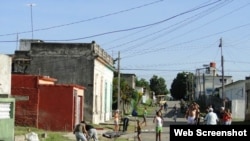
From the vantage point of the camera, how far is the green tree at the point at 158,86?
16488cm

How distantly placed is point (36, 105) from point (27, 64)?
9408 mm

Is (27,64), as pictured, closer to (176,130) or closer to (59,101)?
(59,101)

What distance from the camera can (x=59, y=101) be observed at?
34.4 m

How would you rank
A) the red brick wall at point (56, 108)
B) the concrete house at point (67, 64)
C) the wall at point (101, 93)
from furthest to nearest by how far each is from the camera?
the wall at point (101, 93)
the concrete house at point (67, 64)
the red brick wall at point (56, 108)

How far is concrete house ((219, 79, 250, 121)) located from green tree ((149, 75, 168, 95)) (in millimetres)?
78388

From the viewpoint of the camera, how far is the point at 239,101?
61.0 metres

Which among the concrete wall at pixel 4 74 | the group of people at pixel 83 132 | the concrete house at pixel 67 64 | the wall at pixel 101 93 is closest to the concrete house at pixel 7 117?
the concrete wall at pixel 4 74

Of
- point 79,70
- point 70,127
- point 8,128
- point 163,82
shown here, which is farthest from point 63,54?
point 163,82

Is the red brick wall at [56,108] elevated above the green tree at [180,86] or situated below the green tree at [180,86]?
below

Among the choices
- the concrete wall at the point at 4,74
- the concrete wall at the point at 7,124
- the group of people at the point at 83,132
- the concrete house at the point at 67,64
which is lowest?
the group of people at the point at 83,132

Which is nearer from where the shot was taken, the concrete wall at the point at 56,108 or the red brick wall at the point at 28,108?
the red brick wall at the point at 28,108

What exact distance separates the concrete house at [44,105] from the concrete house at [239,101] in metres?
19.9

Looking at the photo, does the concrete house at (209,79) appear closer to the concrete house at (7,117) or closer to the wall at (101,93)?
the wall at (101,93)

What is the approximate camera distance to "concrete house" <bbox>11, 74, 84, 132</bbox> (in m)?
33.8
